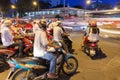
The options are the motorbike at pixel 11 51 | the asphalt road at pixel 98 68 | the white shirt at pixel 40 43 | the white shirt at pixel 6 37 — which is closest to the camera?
the white shirt at pixel 40 43

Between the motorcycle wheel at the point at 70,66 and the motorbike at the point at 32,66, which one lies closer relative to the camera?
the motorbike at the point at 32,66

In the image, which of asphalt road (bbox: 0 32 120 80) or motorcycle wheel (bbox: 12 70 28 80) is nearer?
motorcycle wheel (bbox: 12 70 28 80)

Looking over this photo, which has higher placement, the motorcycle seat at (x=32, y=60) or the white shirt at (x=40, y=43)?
the white shirt at (x=40, y=43)

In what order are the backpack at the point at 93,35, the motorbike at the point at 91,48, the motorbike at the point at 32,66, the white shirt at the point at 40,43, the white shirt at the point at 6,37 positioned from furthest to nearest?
the backpack at the point at 93,35
the motorbike at the point at 91,48
the white shirt at the point at 6,37
the white shirt at the point at 40,43
the motorbike at the point at 32,66

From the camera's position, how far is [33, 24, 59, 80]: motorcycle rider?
23.3 feet

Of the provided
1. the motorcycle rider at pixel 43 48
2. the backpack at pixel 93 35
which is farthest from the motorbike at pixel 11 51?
the backpack at pixel 93 35

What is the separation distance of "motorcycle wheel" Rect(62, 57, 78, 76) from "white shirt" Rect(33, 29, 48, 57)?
1315 mm

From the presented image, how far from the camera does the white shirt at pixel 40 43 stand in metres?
7.08

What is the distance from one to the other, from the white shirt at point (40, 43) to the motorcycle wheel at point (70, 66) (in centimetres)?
132

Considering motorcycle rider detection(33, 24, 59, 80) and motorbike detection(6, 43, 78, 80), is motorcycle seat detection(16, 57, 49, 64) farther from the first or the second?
motorcycle rider detection(33, 24, 59, 80)

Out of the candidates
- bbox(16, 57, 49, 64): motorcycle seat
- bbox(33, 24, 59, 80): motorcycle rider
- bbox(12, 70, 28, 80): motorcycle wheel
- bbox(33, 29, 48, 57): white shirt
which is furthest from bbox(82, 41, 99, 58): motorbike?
bbox(12, 70, 28, 80): motorcycle wheel

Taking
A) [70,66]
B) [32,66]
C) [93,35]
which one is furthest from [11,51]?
[93,35]

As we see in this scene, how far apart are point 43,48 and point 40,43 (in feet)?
0.59

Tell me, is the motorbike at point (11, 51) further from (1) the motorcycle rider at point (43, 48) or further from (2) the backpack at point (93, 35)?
(2) the backpack at point (93, 35)
